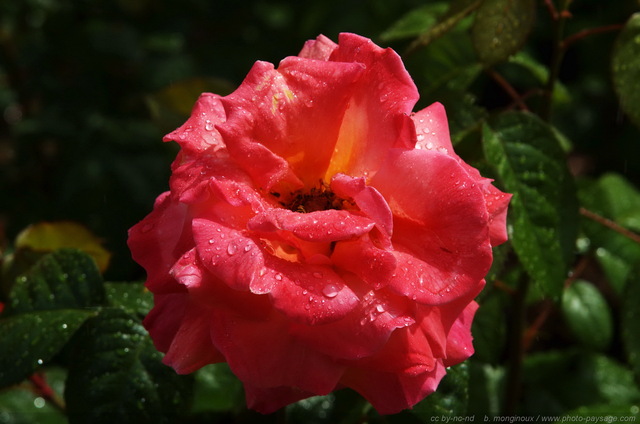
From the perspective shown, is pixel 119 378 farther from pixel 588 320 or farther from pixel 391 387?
pixel 588 320

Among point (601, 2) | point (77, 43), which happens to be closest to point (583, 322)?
point (601, 2)

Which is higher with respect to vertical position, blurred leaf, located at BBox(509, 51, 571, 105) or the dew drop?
the dew drop

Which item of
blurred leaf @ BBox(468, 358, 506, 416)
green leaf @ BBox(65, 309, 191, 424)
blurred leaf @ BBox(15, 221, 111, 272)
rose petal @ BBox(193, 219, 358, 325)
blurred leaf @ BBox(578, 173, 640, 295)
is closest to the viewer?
rose petal @ BBox(193, 219, 358, 325)

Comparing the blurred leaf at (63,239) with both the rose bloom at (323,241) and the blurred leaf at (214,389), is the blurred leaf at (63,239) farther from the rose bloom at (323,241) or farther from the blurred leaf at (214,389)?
the rose bloom at (323,241)

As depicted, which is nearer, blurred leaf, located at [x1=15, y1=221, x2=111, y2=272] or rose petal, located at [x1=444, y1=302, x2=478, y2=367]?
rose petal, located at [x1=444, y1=302, x2=478, y2=367]

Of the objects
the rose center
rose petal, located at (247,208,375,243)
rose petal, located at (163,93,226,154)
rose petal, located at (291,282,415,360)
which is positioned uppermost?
rose petal, located at (163,93,226,154)

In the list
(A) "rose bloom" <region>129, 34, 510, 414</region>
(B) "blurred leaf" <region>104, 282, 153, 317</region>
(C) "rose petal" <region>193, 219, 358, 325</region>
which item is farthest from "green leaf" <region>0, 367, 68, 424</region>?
(C) "rose petal" <region>193, 219, 358, 325</region>

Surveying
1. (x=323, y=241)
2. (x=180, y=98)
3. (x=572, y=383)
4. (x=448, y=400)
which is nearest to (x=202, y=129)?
(x=323, y=241)

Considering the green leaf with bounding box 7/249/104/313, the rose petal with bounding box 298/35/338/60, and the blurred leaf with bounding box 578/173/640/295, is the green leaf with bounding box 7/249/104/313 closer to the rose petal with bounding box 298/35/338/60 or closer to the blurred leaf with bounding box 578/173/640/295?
the rose petal with bounding box 298/35/338/60
